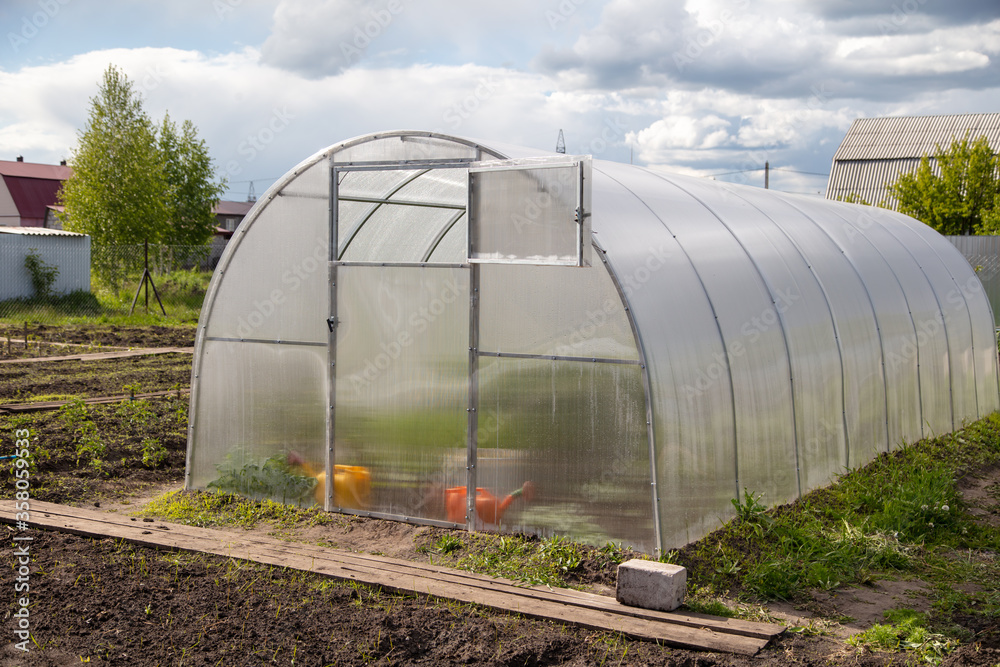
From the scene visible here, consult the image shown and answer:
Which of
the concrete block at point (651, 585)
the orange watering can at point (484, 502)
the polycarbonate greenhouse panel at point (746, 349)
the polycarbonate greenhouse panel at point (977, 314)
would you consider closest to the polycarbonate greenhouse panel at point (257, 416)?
the orange watering can at point (484, 502)

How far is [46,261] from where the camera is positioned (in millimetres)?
27484

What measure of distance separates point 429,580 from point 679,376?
233 cm

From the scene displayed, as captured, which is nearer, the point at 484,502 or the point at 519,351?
the point at 519,351

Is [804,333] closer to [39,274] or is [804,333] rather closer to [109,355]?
[109,355]

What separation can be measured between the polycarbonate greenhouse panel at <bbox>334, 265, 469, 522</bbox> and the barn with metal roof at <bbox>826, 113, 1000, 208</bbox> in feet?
109

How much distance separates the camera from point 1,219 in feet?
169

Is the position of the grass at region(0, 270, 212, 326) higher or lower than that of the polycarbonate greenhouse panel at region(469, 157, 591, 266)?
lower

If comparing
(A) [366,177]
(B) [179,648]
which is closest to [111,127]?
(A) [366,177]

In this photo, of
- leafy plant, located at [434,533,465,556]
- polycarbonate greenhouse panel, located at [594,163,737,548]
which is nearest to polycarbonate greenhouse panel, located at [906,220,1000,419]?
polycarbonate greenhouse panel, located at [594,163,737,548]

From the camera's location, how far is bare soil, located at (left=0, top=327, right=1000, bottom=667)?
5.09 meters

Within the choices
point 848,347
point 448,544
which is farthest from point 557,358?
point 848,347

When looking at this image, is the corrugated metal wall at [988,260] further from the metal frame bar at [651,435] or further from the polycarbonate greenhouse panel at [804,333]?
the metal frame bar at [651,435]

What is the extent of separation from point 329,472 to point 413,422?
95cm

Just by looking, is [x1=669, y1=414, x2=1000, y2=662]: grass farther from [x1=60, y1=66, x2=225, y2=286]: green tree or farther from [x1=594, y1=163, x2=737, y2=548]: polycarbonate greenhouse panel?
[x1=60, y1=66, x2=225, y2=286]: green tree
